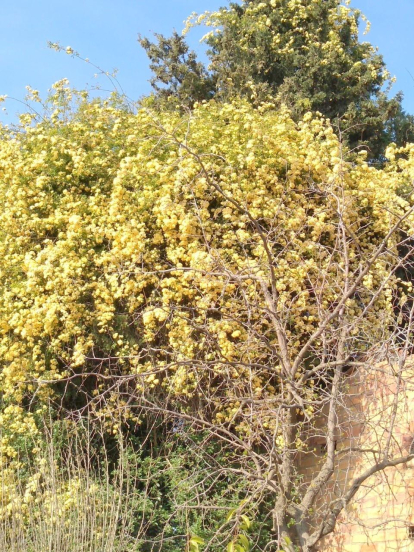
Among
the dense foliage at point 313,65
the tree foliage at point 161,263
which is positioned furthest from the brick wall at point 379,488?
the dense foliage at point 313,65

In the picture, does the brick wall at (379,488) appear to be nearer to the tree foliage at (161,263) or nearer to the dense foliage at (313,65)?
the tree foliage at (161,263)

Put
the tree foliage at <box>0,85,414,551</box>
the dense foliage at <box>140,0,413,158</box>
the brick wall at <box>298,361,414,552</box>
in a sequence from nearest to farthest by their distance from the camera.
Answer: the brick wall at <box>298,361,414,552</box>
the tree foliage at <box>0,85,414,551</box>
the dense foliage at <box>140,0,413,158</box>

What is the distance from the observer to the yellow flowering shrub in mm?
4961

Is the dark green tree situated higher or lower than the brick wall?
higher

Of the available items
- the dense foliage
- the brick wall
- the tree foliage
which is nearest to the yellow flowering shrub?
the tree foliage

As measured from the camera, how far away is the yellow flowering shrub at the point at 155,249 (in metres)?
4.96

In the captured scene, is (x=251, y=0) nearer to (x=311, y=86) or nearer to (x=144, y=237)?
(x=311, y=86)

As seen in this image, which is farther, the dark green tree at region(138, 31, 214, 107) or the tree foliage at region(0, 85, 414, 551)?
the dark green tree at region(138, 31, 214, 107)

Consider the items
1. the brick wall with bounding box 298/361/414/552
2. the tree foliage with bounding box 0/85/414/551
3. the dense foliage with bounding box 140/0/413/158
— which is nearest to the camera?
the brick wall with bounding box 298/361/414/552

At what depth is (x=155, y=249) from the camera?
17.3ft

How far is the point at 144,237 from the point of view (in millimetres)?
5352

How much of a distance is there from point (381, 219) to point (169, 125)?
188 centimetres

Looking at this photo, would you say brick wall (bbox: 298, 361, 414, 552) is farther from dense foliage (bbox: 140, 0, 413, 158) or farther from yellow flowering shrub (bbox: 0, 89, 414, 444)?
dense foliage (bbox: 140, 0, 413, 158)

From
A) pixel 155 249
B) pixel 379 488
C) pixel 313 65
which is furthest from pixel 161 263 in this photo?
pixel 313 65
